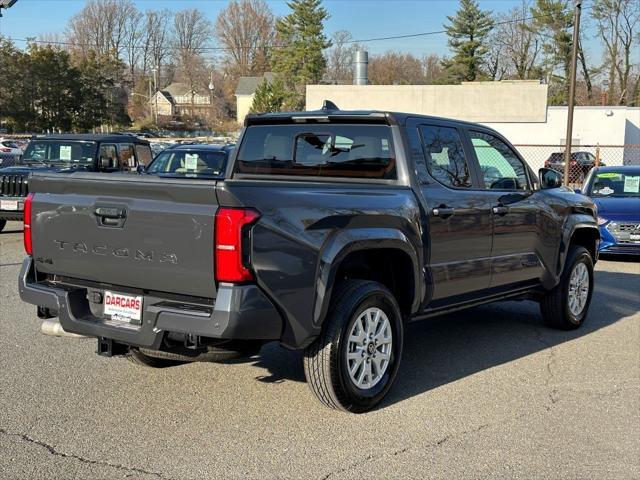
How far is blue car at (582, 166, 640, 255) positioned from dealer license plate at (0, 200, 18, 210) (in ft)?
31.9

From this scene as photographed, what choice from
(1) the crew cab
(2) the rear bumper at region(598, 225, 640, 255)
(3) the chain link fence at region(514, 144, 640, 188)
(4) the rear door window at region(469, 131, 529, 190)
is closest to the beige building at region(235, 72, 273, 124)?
(3) the chain link fence at region(514, 144, 640, 188)

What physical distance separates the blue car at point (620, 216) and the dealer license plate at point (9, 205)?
31.9 feet

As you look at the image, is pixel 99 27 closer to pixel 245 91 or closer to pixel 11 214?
pixel 245 91

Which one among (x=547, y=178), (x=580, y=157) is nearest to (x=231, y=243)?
(x=547, y=178)

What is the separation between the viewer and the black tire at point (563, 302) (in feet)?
22.6

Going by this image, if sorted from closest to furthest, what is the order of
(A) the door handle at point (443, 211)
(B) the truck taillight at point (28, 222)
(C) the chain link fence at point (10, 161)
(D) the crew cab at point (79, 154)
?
1. (B) the truck taillight at point (28, 222)
2. (A) the door handle at point (443, 211)
3. (D) the crew cab at point (79, 154)
4. (C) the chain link fence at point (10, 161)

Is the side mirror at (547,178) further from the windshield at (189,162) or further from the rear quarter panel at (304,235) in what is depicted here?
the windshield at (189,162)

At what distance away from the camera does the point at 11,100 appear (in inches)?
2090

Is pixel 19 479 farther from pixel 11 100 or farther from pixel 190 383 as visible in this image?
pixel 11 100

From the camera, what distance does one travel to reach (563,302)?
688 centimetres

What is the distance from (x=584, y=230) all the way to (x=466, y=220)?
7.88 ft

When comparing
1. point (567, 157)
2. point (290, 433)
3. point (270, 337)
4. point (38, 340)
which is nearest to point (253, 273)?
point (270, 337)

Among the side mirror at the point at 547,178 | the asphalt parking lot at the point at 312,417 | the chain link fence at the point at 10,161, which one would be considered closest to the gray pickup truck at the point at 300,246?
the asphalt parking lot at the point at 312,417

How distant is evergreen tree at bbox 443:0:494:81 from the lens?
238 feet
